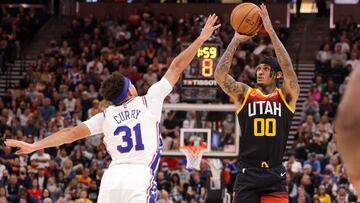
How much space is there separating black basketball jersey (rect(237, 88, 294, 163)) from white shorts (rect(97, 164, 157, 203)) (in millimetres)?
1164

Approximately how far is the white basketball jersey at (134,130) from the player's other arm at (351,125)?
4754 mm

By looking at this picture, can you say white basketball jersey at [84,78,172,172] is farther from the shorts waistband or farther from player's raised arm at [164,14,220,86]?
the shorts waistband

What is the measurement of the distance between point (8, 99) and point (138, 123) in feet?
63.1

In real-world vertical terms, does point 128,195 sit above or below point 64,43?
below

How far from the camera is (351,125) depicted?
1671 millimetres

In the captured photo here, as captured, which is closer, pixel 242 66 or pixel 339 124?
pixel 339 124

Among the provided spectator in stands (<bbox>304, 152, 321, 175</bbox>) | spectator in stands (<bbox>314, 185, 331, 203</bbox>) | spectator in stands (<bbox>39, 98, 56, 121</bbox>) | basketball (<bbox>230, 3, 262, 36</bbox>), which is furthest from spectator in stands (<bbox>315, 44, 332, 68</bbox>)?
basketball (<bbox>230, 3, 262, 36</bbox>)

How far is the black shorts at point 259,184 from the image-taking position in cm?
707

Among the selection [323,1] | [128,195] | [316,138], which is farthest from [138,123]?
[323,1]

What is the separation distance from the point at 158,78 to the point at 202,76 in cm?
665

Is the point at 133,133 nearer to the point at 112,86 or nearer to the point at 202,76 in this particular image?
the point at 112,86

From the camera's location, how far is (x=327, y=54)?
24.4 metres

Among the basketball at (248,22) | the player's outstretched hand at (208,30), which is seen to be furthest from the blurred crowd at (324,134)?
the player's outstretched hand at (208,30)

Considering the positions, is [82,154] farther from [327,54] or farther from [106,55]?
[327,54]
